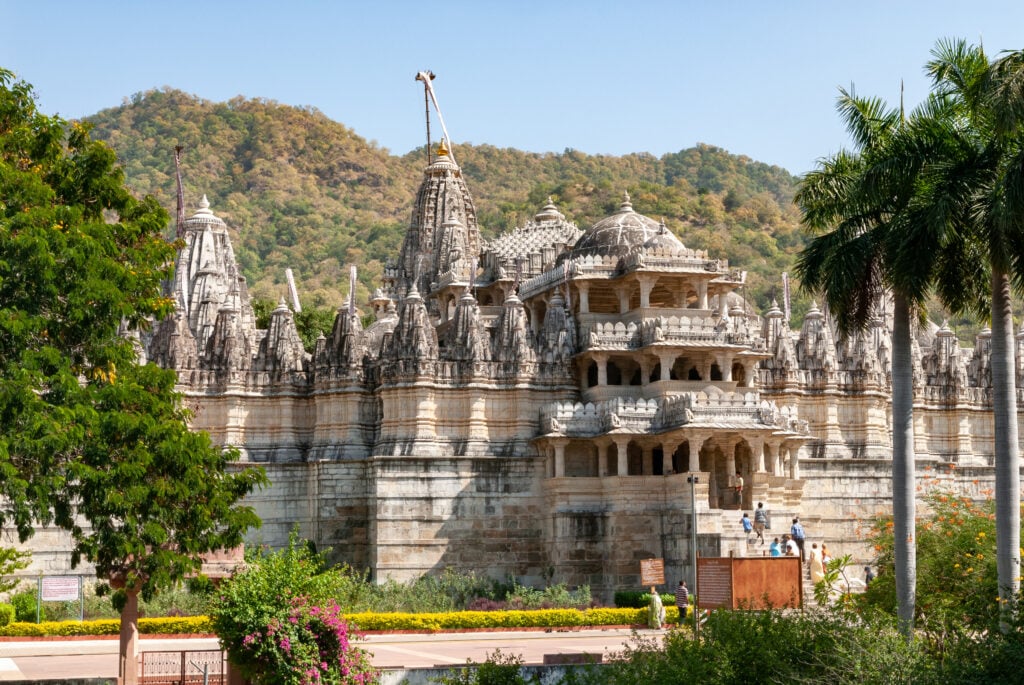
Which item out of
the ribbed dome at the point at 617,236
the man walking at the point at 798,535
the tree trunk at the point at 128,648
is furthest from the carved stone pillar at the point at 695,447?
the tree trunk at the point at 128,648

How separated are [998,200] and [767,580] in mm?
10002

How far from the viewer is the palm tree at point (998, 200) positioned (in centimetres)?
2577

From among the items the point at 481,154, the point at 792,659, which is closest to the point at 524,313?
the point at 792,659

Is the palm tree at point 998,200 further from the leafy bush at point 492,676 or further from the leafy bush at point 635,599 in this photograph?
the leafy bush at point 635,599

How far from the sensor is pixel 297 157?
473 feet

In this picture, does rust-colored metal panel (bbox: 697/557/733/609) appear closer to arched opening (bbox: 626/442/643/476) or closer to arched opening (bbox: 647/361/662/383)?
arched opening (bbox: 626/442/643/476)

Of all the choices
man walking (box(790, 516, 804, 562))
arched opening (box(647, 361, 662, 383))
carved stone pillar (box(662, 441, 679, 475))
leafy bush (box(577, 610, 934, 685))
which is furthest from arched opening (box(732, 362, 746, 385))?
leafy bush (box(577, 610, 934, 685))

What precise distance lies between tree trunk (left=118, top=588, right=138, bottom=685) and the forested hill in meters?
80.4

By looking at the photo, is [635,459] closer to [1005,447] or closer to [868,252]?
[868,252]

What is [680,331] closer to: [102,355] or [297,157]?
[102,355]

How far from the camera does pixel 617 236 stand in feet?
176

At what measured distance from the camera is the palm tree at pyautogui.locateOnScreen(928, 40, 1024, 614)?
2577 centimetres

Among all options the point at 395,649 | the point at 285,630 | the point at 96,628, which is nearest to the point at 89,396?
the point at 285,630

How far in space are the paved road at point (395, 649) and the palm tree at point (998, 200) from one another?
8.83 meters
